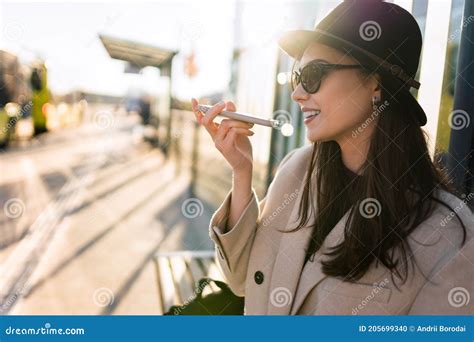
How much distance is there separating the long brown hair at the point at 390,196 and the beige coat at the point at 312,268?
32mm

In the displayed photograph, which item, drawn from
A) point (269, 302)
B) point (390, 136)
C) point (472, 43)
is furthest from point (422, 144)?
point (269, 302)

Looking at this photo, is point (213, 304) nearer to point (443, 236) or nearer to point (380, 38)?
point (443, 236)

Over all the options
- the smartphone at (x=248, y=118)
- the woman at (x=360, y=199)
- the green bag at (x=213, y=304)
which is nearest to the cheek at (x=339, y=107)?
the woman at (x=360, y=199)

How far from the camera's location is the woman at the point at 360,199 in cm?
140

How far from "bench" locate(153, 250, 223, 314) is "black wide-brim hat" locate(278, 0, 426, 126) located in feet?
4.90

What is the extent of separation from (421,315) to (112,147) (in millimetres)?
13009

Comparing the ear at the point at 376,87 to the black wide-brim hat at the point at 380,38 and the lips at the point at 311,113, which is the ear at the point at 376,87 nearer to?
the black wide-brim hat at the point at 380,38

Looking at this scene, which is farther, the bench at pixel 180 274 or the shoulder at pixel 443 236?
the bench at pixel 180 274

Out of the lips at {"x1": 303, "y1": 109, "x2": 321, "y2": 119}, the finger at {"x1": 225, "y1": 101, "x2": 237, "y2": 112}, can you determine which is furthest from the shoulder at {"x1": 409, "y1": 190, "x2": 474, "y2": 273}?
the finger at {"x1": 225, "y1": 101, "x2": 237, "y2": 112}

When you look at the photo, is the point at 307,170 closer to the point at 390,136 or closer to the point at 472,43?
the point at 390,136

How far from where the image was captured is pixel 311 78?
4.90 feet

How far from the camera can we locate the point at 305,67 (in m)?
1.51

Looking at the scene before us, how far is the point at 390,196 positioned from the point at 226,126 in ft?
1.79

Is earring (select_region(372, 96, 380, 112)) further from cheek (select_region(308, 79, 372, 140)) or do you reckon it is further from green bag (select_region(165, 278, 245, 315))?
green bag (select_region(165, 278, 245, 315))
